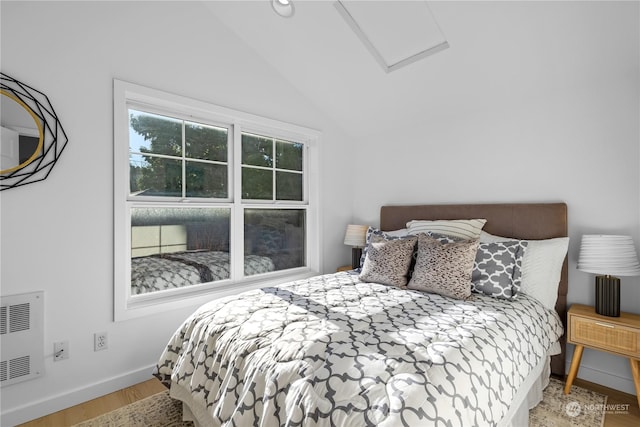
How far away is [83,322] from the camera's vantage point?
206 cm

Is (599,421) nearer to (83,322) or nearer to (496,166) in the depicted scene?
(496,166)

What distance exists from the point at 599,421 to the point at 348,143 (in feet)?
10.4

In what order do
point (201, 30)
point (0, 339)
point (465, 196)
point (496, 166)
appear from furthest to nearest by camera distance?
point (465, 196)
point (496, 166)
point (201, 30)
point (0, 339)

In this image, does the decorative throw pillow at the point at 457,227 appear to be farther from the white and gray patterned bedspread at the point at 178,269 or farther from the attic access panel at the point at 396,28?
the white and gray patterned bedspread at the point at 178,269

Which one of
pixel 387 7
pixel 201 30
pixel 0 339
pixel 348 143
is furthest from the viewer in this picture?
pixel 348 143

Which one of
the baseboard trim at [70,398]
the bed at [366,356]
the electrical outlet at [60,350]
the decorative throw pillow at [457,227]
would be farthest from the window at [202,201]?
the decorative throw pillow at [457,227]

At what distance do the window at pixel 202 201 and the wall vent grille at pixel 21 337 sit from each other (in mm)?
418

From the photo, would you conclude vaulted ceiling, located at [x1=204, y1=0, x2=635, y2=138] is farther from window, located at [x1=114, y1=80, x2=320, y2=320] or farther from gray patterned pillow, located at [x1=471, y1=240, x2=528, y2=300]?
gray patterned pillow, located at [x1=471, y1=240, x2=528, y2=300]

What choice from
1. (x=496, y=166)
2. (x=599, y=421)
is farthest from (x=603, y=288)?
(x=496, y=166)

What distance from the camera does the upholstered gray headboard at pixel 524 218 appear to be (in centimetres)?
239

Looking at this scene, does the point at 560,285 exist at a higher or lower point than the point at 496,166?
lower

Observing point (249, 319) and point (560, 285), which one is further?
point (560, 285)

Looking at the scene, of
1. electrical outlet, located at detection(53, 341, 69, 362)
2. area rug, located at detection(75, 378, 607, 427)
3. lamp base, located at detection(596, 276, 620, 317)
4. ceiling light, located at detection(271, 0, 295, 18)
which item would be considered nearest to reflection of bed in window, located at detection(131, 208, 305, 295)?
electrical outlet, located at detection(53, 341, 69, 362)

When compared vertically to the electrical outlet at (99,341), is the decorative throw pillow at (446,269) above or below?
above
